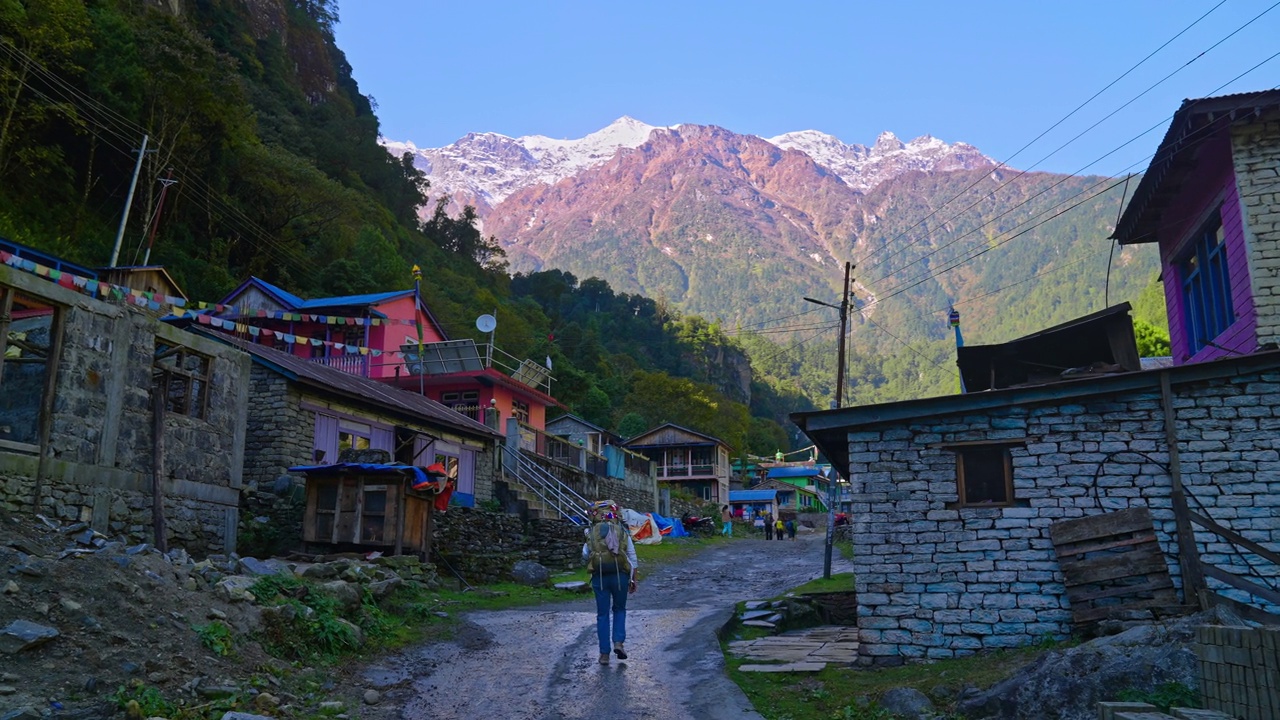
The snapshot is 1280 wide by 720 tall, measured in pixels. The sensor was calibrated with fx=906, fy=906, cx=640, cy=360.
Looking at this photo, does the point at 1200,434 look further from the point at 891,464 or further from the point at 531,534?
the point at 531,534

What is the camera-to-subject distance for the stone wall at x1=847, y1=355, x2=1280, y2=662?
37.2 feet

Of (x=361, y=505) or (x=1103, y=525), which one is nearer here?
(x=1103, y=525)

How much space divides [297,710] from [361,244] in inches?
1663

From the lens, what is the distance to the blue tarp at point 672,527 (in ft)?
130

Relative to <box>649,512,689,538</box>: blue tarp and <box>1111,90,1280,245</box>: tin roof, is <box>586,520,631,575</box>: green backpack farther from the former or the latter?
<box>649,512,689,538</box>: blue tarp

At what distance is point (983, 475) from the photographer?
39.9ft

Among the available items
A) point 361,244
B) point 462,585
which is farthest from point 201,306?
point 361,244

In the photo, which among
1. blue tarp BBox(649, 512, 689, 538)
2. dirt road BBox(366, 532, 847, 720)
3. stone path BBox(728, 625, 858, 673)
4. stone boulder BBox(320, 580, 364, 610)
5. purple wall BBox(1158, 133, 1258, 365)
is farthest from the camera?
blue tarp BBox(649, 512, 689, 538)

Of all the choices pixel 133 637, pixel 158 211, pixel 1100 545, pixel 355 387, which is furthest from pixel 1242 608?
pixel 158 211

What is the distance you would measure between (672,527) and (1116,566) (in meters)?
30.7

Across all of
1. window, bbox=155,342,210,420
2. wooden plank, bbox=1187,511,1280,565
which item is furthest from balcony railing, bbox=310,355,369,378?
wooden plank, bbox=1187,511,1280,565

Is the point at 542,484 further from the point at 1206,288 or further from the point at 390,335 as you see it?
the point at 1206,288

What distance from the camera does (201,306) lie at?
2191 cm

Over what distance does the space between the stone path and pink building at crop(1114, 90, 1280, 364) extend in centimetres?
783
